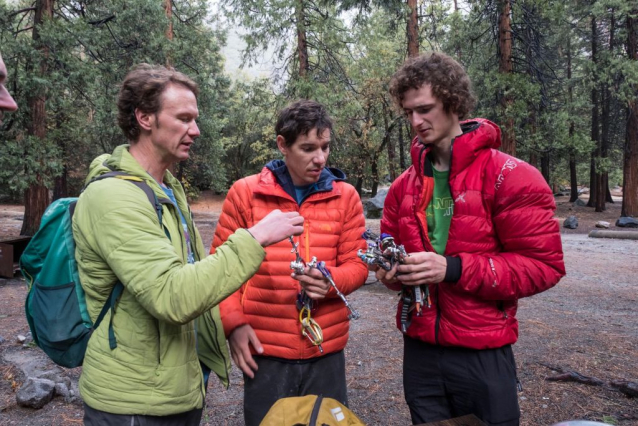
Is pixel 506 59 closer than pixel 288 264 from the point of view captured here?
No

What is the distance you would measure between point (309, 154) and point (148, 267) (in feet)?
3.68

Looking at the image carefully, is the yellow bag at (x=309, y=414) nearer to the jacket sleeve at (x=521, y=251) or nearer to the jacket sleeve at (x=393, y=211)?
the jacket sleeve at (x=521, y=251)

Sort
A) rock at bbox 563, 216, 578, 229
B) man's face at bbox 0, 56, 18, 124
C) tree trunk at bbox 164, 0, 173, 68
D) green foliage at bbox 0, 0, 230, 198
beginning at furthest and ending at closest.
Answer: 1. rock at bbox 563, 216, 578, 229
2. tree trunk at bbox 164, 0, 173, 68
3. green foliage at bbox 0, 0, 230, 198
4. man's face at bbox 0, 56, 18, 124

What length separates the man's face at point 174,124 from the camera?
190cm

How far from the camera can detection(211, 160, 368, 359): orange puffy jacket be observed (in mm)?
2336

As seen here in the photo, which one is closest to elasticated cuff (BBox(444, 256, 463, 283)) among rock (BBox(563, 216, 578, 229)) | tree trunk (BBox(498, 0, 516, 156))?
tree trunk (BBox(498, 0, 516, 156))

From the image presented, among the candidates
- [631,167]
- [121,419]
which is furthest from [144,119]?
[631,167]

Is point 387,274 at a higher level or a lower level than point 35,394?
higher

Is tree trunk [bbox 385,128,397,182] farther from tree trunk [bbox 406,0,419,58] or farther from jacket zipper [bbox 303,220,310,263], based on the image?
jacket zipper [bbox 303,220,310,263]

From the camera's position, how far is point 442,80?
209 cm

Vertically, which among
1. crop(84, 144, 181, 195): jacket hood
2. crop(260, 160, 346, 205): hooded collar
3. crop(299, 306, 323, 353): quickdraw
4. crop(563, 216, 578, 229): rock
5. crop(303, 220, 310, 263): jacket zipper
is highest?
crop(84, 144, 181, 195): jacket hood

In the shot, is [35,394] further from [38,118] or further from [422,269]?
[38,118]

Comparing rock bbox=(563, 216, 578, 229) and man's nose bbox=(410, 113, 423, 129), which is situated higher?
man's nose bbox=(410, 113, 423, 129)

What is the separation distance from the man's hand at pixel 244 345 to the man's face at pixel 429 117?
1.26 m
